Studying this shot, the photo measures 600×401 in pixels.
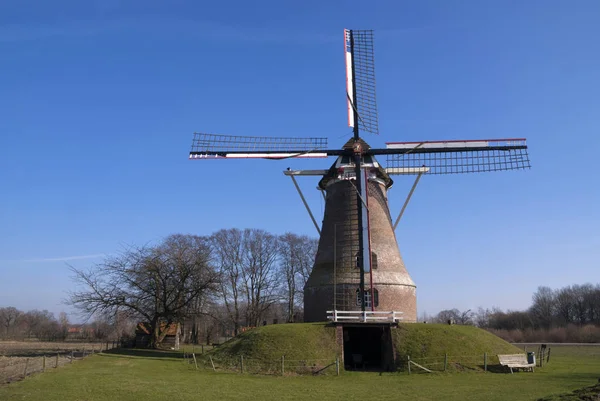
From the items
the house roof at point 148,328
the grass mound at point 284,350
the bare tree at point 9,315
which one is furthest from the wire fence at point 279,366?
the bare tree at point 9,315

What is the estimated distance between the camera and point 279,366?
23391mm

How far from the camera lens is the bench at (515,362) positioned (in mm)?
23938

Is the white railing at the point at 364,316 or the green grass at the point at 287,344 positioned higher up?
the white railing at the point at 364,316

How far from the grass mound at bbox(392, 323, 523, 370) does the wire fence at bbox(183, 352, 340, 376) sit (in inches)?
144

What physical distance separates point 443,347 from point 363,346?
204 inches

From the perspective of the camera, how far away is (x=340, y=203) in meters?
30.6

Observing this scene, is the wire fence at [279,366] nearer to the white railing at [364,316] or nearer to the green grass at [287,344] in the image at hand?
the green grass at [287,344]

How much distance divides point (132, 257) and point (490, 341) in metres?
26.4

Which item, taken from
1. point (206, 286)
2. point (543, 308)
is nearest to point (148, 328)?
point (206, 286)

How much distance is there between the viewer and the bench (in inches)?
942

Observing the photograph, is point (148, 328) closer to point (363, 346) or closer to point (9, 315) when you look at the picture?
point (363, 346)

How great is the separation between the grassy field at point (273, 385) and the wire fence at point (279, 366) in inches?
31.7

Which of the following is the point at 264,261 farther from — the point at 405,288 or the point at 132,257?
the point at 405,288

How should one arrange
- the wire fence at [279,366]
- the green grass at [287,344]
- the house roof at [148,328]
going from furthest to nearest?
1. the house roof at [148,328]
2. the green grass at [287,344]
3. the wire fence at [279,366]
